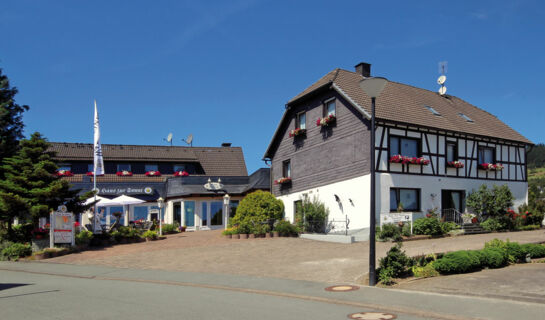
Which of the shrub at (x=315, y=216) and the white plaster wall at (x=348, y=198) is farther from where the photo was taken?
the shrub at (x=315, y=216)

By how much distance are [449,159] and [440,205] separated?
266 cm

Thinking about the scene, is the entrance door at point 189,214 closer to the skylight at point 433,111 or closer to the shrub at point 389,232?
the skylight at point 433,111

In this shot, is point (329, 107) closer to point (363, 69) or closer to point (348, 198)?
point (363, 69)

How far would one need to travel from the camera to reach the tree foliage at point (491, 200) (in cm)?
2489

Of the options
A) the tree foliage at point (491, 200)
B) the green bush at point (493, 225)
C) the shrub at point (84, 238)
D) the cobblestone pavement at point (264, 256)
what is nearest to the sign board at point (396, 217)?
the cobblestone pavement at point (264, 256)

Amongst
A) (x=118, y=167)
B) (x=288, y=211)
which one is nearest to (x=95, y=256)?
(x=288, y=211)

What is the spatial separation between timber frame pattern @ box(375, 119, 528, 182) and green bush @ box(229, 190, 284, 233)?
656 centimetres

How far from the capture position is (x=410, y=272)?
504 inches

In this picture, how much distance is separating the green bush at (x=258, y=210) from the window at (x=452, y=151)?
30.4 ft

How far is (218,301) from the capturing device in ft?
34.6

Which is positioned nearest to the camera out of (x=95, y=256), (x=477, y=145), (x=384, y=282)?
(x=384, y=282)

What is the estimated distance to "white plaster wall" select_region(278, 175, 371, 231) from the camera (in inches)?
932

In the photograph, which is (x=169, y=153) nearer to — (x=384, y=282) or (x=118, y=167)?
(x=118, y=167)

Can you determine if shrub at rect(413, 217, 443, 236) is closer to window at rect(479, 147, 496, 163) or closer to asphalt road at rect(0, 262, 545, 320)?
window at rect(479, 147, 496, 163)
